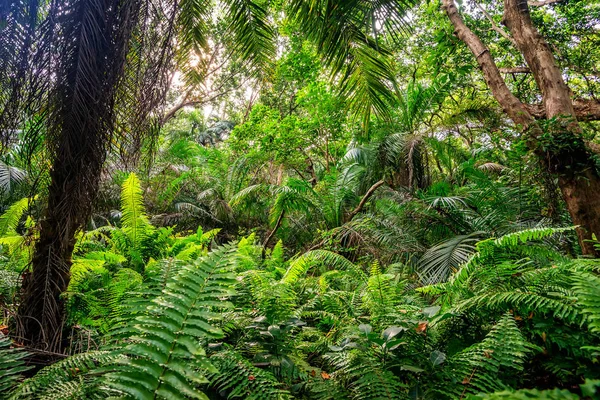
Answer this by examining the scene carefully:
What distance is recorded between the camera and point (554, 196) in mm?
4250

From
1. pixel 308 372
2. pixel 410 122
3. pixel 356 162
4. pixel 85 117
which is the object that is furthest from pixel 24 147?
pixel 410 122

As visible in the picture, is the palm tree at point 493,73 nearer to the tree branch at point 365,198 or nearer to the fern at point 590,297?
the fern at point 590,297

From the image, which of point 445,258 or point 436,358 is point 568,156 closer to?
point 445,258

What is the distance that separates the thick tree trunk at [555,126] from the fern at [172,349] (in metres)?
3.79

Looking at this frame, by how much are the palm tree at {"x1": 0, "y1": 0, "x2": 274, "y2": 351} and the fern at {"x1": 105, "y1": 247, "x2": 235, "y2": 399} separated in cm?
154

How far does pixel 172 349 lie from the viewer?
939 mm

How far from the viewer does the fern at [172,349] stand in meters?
0.88

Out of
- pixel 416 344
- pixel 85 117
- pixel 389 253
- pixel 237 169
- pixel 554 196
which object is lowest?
pixel 416 344

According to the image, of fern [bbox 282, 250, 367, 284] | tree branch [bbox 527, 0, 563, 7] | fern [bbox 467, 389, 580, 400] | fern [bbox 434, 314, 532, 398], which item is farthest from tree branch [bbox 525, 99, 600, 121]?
fern [bbox 467, 389, 580, 400]

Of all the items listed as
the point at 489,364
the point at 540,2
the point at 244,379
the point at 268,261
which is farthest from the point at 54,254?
the point at 540,2

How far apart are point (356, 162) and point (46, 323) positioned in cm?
644

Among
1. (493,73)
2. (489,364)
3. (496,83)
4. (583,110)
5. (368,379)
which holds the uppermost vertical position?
(583,110)

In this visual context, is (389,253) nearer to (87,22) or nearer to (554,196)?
(554,196)

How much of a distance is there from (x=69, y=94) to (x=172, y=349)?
191cm
